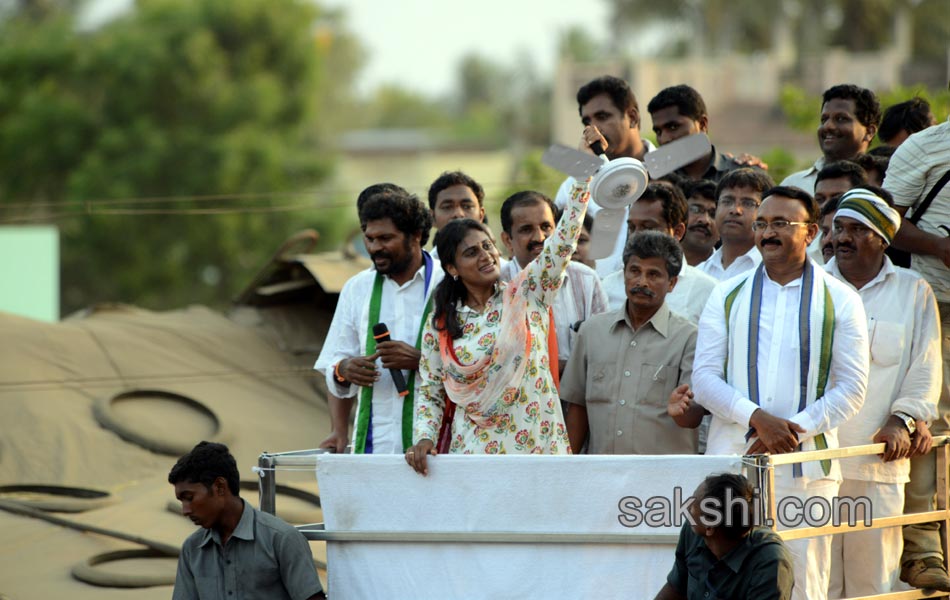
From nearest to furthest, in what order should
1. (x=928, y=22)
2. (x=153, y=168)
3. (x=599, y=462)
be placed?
1. (x=599, y=462)
2. (x=153, y=168)
3. (x=928, y=22)

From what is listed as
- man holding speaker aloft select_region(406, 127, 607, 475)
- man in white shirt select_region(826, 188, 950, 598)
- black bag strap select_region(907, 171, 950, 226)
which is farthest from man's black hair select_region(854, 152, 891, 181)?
man holding speaker aloft select_region(406, 127, 607, 475)

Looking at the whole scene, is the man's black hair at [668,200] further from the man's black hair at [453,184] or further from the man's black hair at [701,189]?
the man's black hair at [453,184]

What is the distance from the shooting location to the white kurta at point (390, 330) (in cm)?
575

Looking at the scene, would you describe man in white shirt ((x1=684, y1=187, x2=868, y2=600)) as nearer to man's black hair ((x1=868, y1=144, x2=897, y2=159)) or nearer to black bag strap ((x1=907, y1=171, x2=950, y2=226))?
black bag strap ((x1=907, y1=171, x2=950, y2=226))

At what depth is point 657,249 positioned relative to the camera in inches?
222

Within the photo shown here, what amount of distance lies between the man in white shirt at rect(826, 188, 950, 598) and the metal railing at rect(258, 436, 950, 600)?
107mm

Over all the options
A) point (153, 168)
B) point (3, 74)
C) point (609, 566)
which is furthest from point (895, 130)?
point (3, 74)

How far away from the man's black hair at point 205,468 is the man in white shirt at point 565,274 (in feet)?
4.66

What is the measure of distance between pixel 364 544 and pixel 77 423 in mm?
6453

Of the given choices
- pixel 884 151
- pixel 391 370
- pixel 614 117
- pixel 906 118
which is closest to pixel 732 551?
pixel 391 370

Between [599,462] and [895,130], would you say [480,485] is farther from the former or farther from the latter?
[895,130]

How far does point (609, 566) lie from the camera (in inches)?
198

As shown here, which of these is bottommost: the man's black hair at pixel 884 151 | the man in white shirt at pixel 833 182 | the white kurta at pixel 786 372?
the white kurta at pixel 786 372

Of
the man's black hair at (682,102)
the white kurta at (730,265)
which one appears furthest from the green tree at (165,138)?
the white kurta at (730,265)
